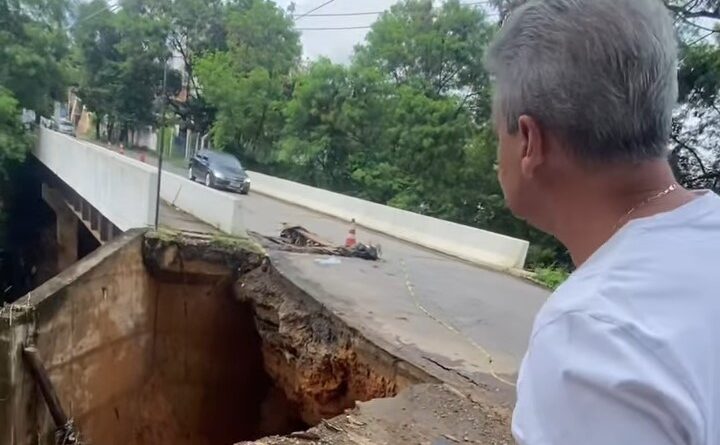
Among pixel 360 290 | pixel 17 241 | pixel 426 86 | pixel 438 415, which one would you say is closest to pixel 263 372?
pixel 360 290

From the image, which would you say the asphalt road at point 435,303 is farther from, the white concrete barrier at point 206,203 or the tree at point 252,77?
the tree at point 252,77

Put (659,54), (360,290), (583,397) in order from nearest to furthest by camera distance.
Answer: (583,397)
(659,54)
(360,290)

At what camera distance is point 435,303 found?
700 cm

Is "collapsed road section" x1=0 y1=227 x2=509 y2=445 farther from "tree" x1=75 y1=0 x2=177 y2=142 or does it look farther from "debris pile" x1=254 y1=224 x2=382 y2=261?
"tree" x1=75 y1=0 x2=177 y2=142

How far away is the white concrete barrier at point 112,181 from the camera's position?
9.06 metres

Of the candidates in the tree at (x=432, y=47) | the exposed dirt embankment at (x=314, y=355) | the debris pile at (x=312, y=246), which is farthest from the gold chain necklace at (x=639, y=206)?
the tree at (x=432, y=47)

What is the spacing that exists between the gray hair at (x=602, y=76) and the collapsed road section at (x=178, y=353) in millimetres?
3897

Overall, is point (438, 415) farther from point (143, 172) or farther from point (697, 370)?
point (143, 172)

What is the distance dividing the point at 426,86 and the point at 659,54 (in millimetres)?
22963

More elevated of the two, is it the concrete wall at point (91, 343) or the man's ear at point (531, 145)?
the man's ear at point (531, 145)

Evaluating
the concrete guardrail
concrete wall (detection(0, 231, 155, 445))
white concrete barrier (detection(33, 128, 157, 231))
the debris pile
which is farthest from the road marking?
white concrete barrier (detection(33, 128, 157, 231))

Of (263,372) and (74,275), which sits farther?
(263,372)

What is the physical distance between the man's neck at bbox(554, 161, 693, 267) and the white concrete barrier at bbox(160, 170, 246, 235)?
340 inches

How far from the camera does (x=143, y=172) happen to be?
929cm
